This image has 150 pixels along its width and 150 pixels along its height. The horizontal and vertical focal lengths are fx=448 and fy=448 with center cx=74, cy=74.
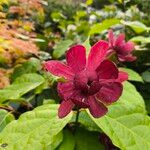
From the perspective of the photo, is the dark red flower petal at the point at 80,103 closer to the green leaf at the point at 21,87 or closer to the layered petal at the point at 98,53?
the layered petal at the point at 98,53

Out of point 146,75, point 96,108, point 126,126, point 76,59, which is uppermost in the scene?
point 76,59

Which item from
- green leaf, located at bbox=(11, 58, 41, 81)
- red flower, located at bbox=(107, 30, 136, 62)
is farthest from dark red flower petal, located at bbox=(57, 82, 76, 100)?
green leaf, located at bbox=(11, 58, 41, 81)

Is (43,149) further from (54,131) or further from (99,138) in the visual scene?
(99,138)

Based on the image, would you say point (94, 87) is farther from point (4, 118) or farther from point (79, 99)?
point (4, 118)

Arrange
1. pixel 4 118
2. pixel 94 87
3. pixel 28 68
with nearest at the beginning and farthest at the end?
pixel 94 87, pixel 4 118, pixel 28 68

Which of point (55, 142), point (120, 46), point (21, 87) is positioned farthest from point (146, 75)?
point (55, 142)

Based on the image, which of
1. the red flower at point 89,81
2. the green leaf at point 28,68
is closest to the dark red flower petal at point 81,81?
the red flower at point 89,81
